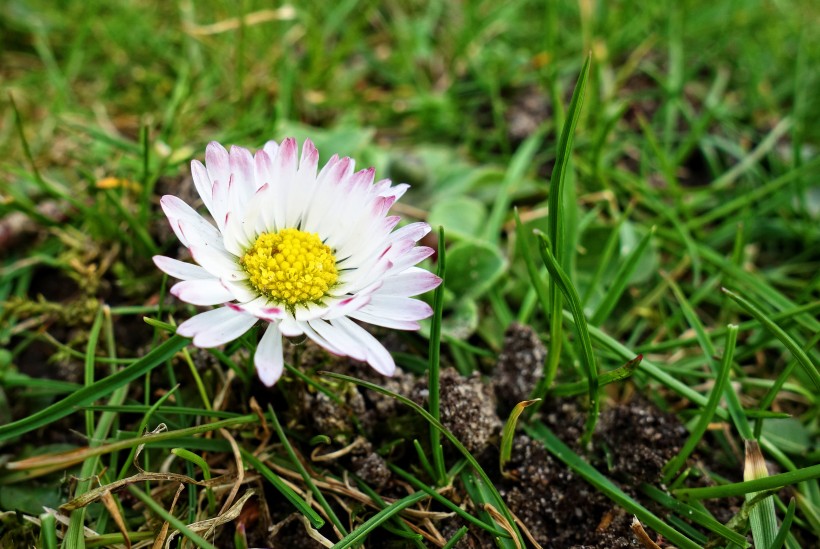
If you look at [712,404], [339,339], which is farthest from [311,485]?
[712,404]

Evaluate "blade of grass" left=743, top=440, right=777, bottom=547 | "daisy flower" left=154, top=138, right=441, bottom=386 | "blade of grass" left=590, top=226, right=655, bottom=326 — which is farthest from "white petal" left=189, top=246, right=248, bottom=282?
"blade of grass" left=743, top=440, right=777, bottom=547

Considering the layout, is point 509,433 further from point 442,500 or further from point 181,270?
point 181,270

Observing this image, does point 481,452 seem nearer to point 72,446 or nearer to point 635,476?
point 635,476

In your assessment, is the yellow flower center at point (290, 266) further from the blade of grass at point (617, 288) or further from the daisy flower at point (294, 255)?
the blade of grass at point (617, 288)

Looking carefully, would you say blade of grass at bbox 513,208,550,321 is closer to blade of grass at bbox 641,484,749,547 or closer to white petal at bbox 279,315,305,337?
blade of grass at bbox 641,484,749,547

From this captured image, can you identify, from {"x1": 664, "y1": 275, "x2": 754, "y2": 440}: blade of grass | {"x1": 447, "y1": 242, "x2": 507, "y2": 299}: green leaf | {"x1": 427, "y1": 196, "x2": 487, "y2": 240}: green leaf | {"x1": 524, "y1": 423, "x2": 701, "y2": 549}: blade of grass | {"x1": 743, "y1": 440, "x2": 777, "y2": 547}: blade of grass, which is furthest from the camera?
{"x1": 427, "y1": 196, "x2": 487, "y2": 240}: green leaf

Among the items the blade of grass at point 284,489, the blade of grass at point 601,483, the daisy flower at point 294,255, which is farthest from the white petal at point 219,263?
the blade of grass at point 601,483
